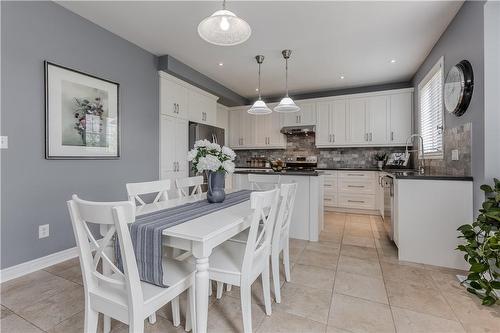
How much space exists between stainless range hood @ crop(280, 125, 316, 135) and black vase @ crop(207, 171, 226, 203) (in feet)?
12.4

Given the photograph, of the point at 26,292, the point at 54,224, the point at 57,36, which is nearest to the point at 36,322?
the point at 26,292

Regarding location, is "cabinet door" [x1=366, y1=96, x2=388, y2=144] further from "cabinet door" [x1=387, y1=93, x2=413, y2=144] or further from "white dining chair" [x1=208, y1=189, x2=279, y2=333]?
"white dining chair" [x1=208, y1=189, x2=279, y2=333]

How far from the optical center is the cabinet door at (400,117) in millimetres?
4492

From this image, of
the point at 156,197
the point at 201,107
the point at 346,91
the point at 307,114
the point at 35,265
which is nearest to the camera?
the point at 156,197

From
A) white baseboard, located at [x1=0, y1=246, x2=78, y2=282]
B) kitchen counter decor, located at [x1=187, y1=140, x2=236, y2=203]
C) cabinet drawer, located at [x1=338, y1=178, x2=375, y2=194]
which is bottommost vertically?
white baseboard, located at [x1=0, y1=246, x2=78, y2=282]

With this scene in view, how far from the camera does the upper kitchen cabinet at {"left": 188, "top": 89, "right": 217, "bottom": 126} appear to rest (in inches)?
166

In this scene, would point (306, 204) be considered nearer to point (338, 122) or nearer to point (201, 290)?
point (201, 290)

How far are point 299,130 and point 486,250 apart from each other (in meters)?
3.96

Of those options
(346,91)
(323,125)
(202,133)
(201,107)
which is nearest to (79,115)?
(202,133)

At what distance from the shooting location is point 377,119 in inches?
187

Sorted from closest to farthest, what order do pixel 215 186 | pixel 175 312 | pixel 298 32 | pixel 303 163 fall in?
1. pixel 175 312
2. pixel 215 186
3. pixel 298 32
4. pixel 303 163

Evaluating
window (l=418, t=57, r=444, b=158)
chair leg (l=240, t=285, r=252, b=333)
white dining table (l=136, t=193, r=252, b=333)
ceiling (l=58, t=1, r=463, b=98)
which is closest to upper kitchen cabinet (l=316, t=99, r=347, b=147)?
ceiling (l=58, t=1, r=463, b=98)

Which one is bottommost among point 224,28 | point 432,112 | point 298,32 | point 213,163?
point 213,163

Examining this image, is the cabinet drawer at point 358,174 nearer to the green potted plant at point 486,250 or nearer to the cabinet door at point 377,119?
the cabinet door at point 377,119
